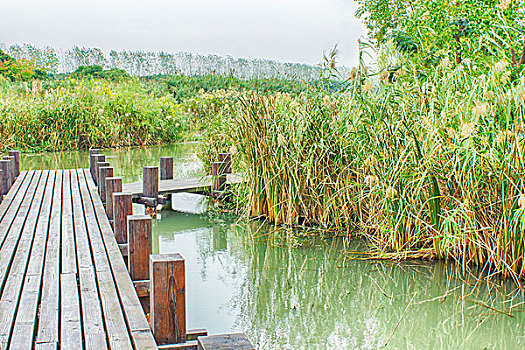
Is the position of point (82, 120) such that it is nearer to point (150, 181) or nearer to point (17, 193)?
point (150, 181)

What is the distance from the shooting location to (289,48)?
23719 millimetres

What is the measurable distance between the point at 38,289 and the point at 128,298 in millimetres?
501

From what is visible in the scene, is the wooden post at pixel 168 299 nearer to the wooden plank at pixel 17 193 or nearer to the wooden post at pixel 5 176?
the wooden plank at pixel 17 193

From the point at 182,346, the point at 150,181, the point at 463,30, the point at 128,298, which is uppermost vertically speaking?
the point at 463,30

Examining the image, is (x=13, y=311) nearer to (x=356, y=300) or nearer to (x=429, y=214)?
(x=356, y=300)

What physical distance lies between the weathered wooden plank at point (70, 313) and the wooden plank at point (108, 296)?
0.12 meters

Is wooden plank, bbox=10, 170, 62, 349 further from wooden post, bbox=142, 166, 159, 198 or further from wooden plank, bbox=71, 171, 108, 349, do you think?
wooden post, bbox=142, 166, 159, 198

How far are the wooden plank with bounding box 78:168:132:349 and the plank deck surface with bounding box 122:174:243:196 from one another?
2.58m

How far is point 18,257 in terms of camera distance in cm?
364

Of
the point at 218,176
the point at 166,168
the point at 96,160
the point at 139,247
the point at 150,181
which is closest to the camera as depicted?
the point at 139,247

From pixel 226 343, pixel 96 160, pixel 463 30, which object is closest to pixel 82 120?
pixel 96 160

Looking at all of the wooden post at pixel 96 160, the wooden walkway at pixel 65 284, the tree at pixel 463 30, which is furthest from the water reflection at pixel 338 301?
the tree at pixel 463 30

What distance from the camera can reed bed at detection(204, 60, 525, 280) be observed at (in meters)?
4.19

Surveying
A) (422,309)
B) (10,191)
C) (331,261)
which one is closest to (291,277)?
(331,261)
